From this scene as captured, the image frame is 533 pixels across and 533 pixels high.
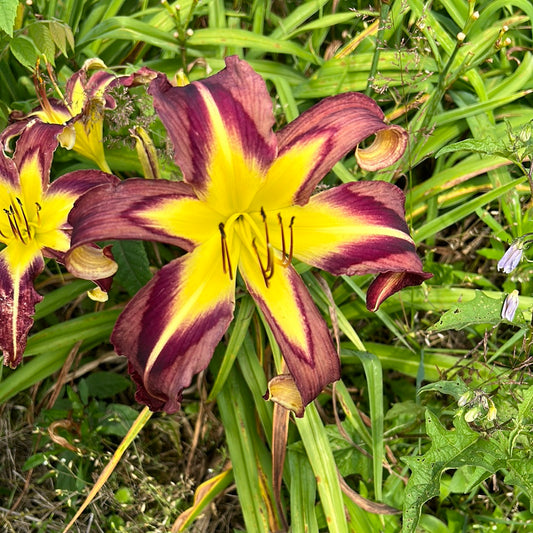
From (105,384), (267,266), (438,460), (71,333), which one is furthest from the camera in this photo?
(105,384)

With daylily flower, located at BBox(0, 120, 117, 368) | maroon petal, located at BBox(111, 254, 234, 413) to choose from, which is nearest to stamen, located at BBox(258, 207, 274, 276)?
maroon petal, located at BBox(111, 254, 234, 413)

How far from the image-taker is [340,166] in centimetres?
206

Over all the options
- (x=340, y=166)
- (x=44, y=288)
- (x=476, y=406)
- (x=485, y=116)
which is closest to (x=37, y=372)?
(x=44, y=288)

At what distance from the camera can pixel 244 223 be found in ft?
4.38

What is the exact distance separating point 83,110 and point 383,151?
0.66m

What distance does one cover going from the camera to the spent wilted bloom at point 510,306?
56.9 inches

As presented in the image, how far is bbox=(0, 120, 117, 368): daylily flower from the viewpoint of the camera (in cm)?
146

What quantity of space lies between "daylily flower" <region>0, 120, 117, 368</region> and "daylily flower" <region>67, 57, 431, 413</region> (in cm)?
29

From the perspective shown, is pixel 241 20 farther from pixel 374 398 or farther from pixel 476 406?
pixel 476 406

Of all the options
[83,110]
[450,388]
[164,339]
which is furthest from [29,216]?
[450,388]

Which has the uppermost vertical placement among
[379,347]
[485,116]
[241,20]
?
[241,20]

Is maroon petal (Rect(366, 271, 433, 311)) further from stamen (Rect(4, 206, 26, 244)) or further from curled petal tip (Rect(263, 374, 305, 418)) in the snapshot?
stamen (Rect(4, 206, 26, 244))

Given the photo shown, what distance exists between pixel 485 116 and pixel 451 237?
405 millimetres

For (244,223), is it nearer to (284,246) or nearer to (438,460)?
(284,246)
